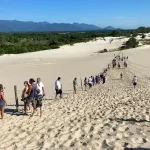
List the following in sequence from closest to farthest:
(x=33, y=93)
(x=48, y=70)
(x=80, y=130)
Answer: (x=80, y=130)
(x=33, y=93)
(x=48, y=70)

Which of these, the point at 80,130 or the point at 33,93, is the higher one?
the point at 33,93

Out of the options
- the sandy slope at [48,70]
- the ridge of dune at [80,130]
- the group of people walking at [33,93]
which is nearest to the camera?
the ridge of dune at [80,130]

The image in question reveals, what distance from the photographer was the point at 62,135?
848 centimetres

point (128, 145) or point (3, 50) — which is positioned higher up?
point (128, 145)

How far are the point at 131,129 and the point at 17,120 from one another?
14.4 ft

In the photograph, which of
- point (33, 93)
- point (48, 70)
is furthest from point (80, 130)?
point (48, 70)

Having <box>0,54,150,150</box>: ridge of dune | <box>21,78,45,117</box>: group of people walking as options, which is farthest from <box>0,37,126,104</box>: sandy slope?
<box>0,54,150,150</box>: ridge of dune

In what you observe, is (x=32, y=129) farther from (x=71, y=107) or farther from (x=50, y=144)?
(x=71, y=107)

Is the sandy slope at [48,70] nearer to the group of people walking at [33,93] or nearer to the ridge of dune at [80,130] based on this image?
the group of people walking at [33,93]

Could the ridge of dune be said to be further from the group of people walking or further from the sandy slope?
the sandy slope

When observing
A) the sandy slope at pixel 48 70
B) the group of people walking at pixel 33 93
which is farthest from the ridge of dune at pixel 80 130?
the sandy slope at pixel 48 70

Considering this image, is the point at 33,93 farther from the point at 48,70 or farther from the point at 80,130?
the point at 48,70

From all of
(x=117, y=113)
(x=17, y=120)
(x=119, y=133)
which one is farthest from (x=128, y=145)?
(x=17, y=120)

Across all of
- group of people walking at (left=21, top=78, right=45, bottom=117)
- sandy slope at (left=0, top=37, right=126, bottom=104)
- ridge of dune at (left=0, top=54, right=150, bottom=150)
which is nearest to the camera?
ridge of dune at (left=0, top=54, right=150, bottom=150)
